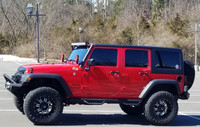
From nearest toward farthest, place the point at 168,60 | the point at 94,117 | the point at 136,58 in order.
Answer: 1. the point at 136,58
2. the point at 168,60
3. the point at 94,117

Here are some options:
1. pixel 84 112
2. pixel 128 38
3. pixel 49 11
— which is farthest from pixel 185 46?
pixel 84 112

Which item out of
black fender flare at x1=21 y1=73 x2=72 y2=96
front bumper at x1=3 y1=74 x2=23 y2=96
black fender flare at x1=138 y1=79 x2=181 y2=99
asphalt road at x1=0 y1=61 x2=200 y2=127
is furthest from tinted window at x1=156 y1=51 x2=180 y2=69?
front bumper at x1=3 y1=74 x2=23 y2=96

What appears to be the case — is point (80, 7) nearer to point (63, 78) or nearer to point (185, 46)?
point (185, 46)

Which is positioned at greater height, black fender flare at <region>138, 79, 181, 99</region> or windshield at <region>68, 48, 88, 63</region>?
windshield at <region>68, 48, 88, 63</region>

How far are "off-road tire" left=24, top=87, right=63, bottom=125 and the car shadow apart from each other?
36 centimetres

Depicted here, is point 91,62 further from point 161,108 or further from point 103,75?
point 161,108

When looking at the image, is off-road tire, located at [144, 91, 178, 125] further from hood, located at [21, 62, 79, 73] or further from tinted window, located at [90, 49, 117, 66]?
hood, located at [21, 62, 79, 73]

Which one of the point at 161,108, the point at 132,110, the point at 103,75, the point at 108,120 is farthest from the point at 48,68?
the point at 132,110

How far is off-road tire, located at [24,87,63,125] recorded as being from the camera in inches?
340

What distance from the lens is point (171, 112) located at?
940cm

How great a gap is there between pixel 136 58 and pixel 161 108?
1.30m

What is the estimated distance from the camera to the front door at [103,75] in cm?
896

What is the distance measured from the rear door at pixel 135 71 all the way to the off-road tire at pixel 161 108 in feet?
1.26

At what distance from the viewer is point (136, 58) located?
941cm
